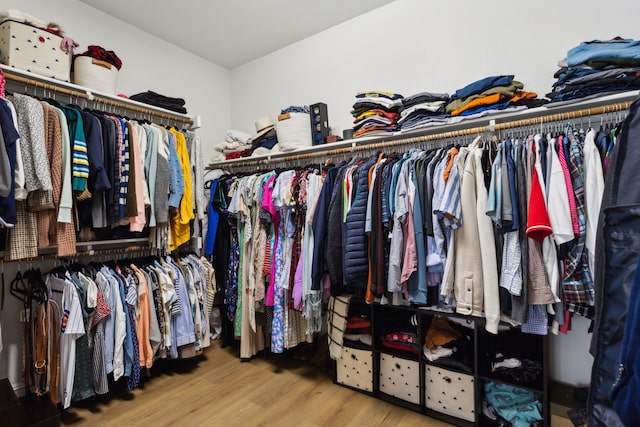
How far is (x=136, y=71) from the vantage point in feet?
9.45

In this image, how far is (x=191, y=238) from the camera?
277cm

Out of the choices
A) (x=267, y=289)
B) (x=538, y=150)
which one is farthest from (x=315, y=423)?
(x=538, y=150)

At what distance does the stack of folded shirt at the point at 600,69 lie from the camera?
144 cm

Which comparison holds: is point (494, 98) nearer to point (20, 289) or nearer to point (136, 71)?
point (136, 71)

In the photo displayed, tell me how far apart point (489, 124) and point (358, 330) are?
1532mm

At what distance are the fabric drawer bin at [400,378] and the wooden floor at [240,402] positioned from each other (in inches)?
3.2

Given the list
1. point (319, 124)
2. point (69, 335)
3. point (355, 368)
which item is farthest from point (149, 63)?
point (355, 368)

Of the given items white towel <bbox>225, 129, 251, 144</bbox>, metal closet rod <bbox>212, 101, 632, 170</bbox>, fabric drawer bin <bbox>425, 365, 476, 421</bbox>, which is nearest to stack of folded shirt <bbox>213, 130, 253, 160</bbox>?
white towel <bbox>225, 129, 251, 144</bbox>

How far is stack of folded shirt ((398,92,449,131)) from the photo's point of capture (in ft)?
6.50

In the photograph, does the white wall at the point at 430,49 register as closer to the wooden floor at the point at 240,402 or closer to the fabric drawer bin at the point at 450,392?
the fabric drawer bin at the point at 450,392

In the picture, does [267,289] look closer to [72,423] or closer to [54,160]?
[72,423]

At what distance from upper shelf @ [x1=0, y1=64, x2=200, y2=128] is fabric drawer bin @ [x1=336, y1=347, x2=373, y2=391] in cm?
220

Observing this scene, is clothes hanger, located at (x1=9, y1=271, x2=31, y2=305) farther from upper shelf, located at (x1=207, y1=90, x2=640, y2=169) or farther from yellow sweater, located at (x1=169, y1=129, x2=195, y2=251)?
upper shelf, located at (x1=207, y1=90, x2=640, y2=169)

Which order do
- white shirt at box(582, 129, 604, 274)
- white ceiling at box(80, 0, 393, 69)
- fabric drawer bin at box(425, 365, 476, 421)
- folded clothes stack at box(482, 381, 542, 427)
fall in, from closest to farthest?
white shirt at box(582, 129, 604, 274) → folded clothes stack at box(482, 381, 542, 427) → fabric drawer bin at box(425, 365, 476, 421) → white ceiling at box(80, 0, 393, 69)
